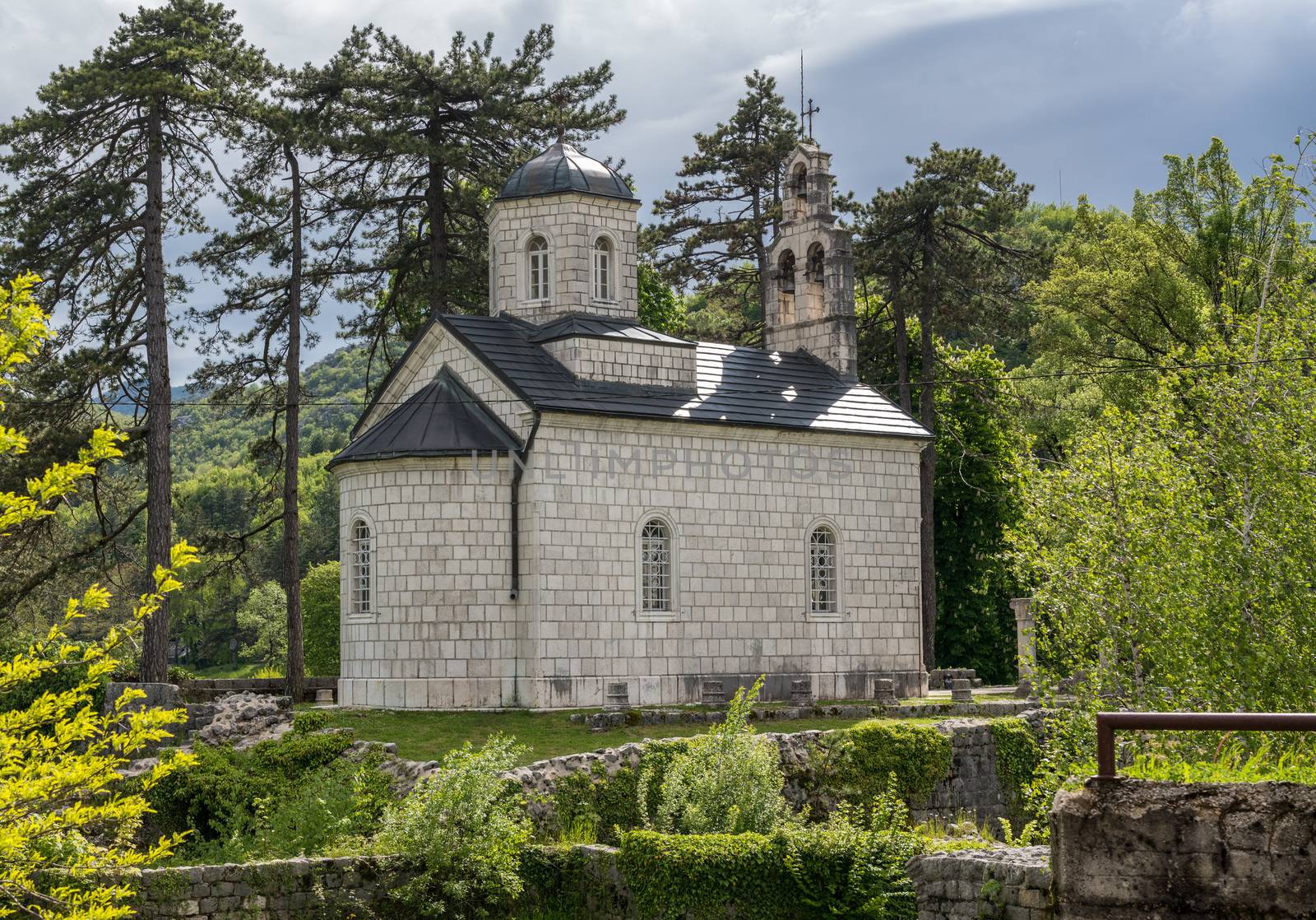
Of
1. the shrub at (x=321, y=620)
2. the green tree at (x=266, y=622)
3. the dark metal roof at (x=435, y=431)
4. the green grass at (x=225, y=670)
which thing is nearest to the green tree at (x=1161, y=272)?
the dark metal roof at (x=435, y=431)

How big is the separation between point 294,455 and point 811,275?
12.5 meters

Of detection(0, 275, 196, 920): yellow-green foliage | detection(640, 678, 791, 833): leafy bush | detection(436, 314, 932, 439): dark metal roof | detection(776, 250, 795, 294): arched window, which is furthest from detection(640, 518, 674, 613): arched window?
detection(0, 275, 196, 920): yellow-green foliage

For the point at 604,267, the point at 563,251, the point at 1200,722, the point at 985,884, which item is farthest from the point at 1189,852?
the point at 604,267

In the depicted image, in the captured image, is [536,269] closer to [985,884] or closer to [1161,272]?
[1161,272]

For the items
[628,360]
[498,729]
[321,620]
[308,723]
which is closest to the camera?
[308,723]

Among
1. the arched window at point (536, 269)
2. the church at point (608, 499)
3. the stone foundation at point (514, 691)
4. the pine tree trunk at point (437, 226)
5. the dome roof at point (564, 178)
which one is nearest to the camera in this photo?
the stone foundation at point (514, 691)

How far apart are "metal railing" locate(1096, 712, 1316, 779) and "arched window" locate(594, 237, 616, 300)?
23.1 m

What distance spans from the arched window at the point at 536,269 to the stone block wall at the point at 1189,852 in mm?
22963

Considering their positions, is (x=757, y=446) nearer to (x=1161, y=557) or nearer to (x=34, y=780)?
(x=1161, y=557)

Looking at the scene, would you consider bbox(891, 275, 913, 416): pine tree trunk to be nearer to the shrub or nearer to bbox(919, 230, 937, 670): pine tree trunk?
bbox(919, 230, 937, 670): pine tree trunk

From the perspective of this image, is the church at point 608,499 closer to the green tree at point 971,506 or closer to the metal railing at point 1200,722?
the green tree at point 971,506

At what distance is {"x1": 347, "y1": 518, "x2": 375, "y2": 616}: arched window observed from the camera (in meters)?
25.8

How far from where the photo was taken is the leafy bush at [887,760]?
67.7ft

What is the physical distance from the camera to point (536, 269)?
95.3 ft
